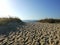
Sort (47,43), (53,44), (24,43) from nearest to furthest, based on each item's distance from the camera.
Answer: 1. (53,44)
2. (47,43)
3. (24,43)

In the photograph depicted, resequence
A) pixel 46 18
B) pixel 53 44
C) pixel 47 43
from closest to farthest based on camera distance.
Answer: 1. pixel 53 44
2. pixel 47 43
3. pixel 46 18

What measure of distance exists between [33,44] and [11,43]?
2.03 feet

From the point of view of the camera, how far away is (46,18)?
1180 centimetres

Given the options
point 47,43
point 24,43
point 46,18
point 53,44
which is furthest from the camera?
point 46,18

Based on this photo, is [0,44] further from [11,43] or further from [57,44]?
[57,44]

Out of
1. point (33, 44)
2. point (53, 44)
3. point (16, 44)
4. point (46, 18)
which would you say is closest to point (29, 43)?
point (33, 44)

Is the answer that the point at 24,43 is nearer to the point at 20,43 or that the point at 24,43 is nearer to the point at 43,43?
the point at 20,43

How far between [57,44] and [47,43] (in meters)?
0.27

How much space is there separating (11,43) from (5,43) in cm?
16

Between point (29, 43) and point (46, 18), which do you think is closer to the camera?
point (29, 43)

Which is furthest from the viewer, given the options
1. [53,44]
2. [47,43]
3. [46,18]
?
[46,18]

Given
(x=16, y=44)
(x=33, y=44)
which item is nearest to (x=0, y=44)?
(x=16, y=44)

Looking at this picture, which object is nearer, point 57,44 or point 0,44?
point 57,44

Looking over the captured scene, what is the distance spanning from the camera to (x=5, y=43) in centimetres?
314
